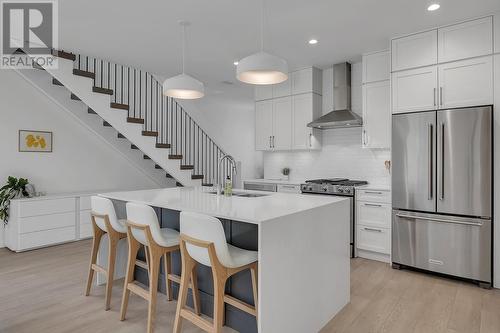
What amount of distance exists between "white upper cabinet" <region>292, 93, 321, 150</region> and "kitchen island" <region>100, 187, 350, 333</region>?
246cm

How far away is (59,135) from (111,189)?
4.44 ft

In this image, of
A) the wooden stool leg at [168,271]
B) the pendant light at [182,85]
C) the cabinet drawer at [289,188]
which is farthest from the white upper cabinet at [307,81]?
the wooden stool leg at [168,271]

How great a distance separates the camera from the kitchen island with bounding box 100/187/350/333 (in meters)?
1.97

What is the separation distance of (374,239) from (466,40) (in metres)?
2.60

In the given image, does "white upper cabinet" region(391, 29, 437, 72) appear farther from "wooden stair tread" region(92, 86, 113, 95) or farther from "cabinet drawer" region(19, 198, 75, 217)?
"cabinet drawer" region(19, 198, 75, 217)

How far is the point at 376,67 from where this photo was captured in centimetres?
441

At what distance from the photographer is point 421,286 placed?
3314 millimetres

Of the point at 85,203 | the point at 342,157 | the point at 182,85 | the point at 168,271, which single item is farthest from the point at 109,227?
the point at 342,157

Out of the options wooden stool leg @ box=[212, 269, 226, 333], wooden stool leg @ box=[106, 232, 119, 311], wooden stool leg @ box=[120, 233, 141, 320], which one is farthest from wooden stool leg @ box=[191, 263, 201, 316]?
wooden stool leg @ box=[106, 232, 119, 311]

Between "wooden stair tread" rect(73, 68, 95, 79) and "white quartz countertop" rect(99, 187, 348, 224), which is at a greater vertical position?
"wooden stair tread" rect(73, 68, 95, 79)

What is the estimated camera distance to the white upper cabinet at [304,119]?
5.14 meters

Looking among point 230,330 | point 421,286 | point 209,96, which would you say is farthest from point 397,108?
point 209,96

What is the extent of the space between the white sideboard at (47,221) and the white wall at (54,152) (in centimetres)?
55

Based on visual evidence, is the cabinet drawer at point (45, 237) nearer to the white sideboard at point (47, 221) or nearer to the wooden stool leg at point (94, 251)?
the white sideboard at point (47, 221)
